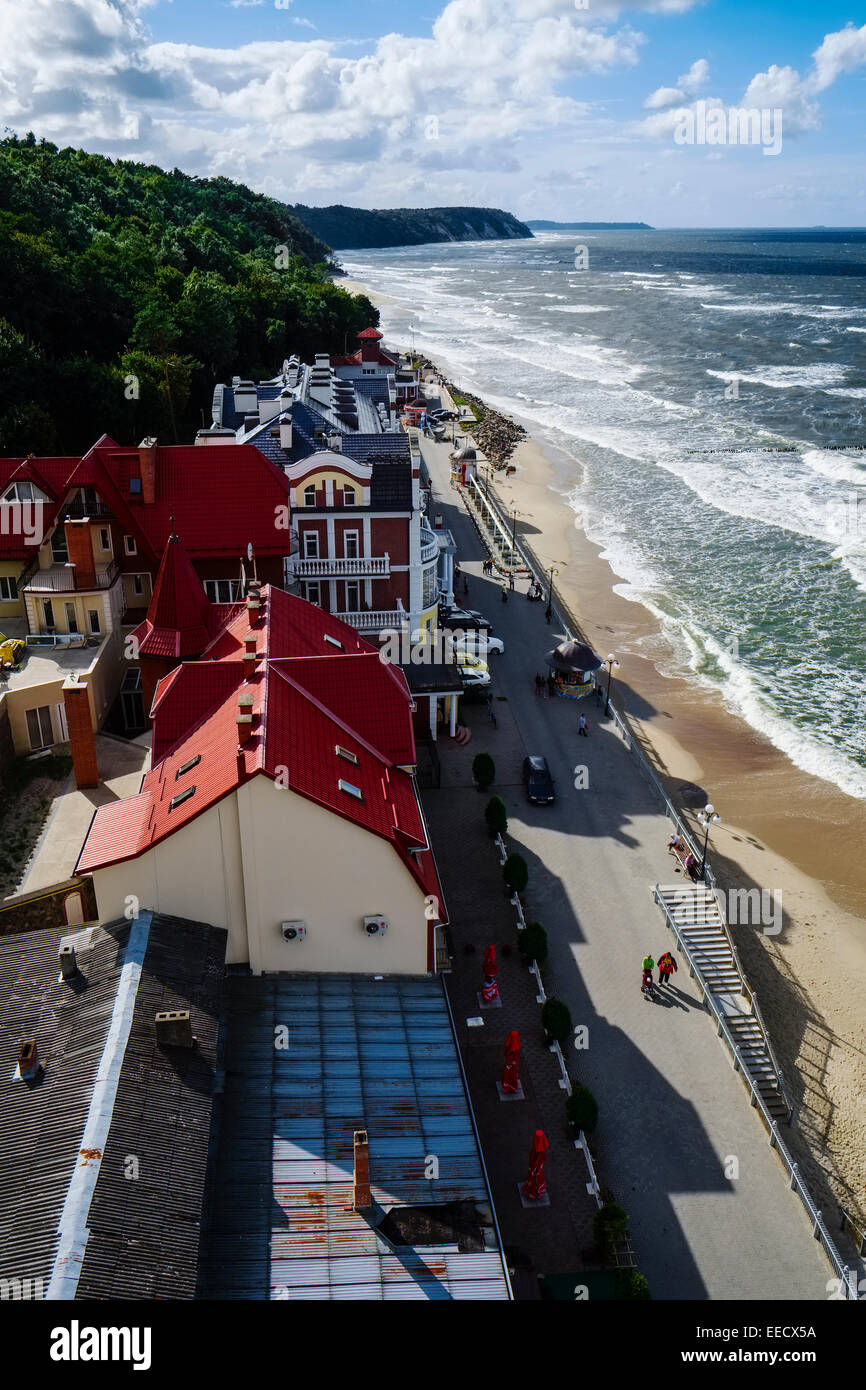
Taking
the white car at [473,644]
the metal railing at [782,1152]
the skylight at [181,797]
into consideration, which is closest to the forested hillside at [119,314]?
the white car at [473,644]

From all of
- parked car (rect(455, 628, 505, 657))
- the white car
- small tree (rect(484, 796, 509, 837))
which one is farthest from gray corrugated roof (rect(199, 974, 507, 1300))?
parked car (rect(455, 628, 505, 657))

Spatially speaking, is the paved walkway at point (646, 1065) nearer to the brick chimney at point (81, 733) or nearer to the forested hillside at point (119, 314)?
the brick chimney at point (81, 733)

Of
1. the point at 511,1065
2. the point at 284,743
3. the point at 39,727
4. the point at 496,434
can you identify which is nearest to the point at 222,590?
the point at 39,727

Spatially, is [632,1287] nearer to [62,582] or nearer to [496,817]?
[496,817]

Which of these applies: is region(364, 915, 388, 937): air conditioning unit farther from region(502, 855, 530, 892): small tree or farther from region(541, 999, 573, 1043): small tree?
region(502, 855, 530, 892): small tree

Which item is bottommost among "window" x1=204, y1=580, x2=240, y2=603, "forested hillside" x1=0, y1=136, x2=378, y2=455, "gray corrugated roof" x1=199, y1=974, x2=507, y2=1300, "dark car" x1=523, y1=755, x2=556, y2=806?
"dark car" x1=523, y1=755, x2=556, y2=806
